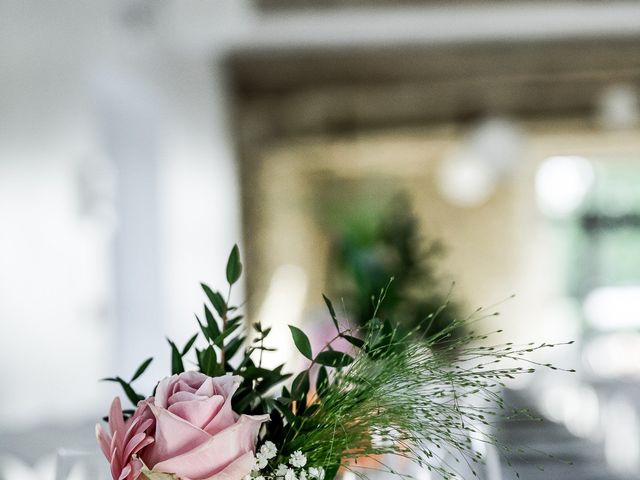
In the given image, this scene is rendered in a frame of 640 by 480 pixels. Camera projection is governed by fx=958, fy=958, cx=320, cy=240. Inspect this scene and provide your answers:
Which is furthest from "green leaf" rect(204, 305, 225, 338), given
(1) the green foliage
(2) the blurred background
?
(1) the green foliage

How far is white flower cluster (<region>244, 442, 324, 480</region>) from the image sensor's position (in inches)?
34.1

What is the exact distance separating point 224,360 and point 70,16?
13.1 feet

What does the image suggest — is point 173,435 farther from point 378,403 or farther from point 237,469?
point 378,403

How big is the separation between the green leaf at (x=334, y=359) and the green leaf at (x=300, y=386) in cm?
3

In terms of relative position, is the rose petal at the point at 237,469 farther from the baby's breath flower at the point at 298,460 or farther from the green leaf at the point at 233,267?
the green leaf at the point at 233,267

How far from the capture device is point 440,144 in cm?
747

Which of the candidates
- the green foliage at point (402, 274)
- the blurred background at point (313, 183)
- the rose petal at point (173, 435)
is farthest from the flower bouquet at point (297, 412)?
the green foliage at point (402, 274)

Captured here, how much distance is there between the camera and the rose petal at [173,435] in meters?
0.82

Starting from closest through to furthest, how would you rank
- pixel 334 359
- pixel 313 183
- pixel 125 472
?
pixel 125 472 → pixel 334 359 → pixel 313 183

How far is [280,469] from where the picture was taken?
2.87ft

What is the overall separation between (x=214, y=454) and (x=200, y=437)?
0.02 meters

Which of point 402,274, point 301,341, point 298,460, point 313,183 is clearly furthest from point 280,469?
point 313,183

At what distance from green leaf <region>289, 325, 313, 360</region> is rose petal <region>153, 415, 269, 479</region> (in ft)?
0.33

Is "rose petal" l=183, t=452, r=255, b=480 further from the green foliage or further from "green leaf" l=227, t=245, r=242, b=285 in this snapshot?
the green foliage
